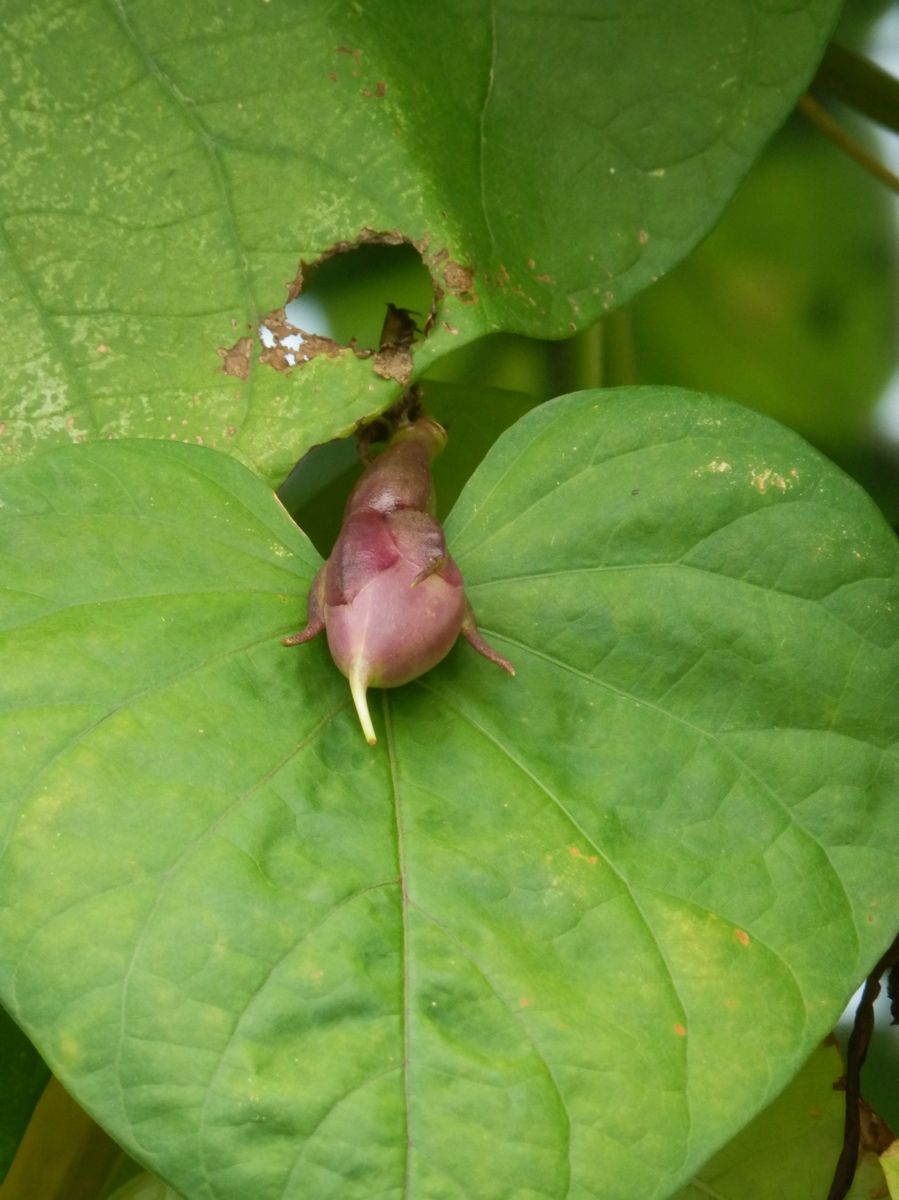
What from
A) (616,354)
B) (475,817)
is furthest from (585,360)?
(475,817)

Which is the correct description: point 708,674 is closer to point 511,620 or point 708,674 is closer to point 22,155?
point 511,620

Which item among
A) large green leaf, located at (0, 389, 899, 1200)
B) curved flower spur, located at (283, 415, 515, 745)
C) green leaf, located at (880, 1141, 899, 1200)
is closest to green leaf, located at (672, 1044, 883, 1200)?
green leaf, located at (880, 1141, 899, 1200)

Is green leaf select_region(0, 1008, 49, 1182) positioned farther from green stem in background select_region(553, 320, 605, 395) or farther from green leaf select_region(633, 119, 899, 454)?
green leaf select_region(633, 119, 899, 454)

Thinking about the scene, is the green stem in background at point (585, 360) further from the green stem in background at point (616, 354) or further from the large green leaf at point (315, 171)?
the large green leaf at point (315, 171)

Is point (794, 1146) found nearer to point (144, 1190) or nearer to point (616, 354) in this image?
Result: point (144, 1190)

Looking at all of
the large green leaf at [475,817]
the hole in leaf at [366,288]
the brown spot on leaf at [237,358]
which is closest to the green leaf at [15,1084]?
the large green leaf at [475,817]

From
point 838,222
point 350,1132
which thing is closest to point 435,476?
point 350,1132
